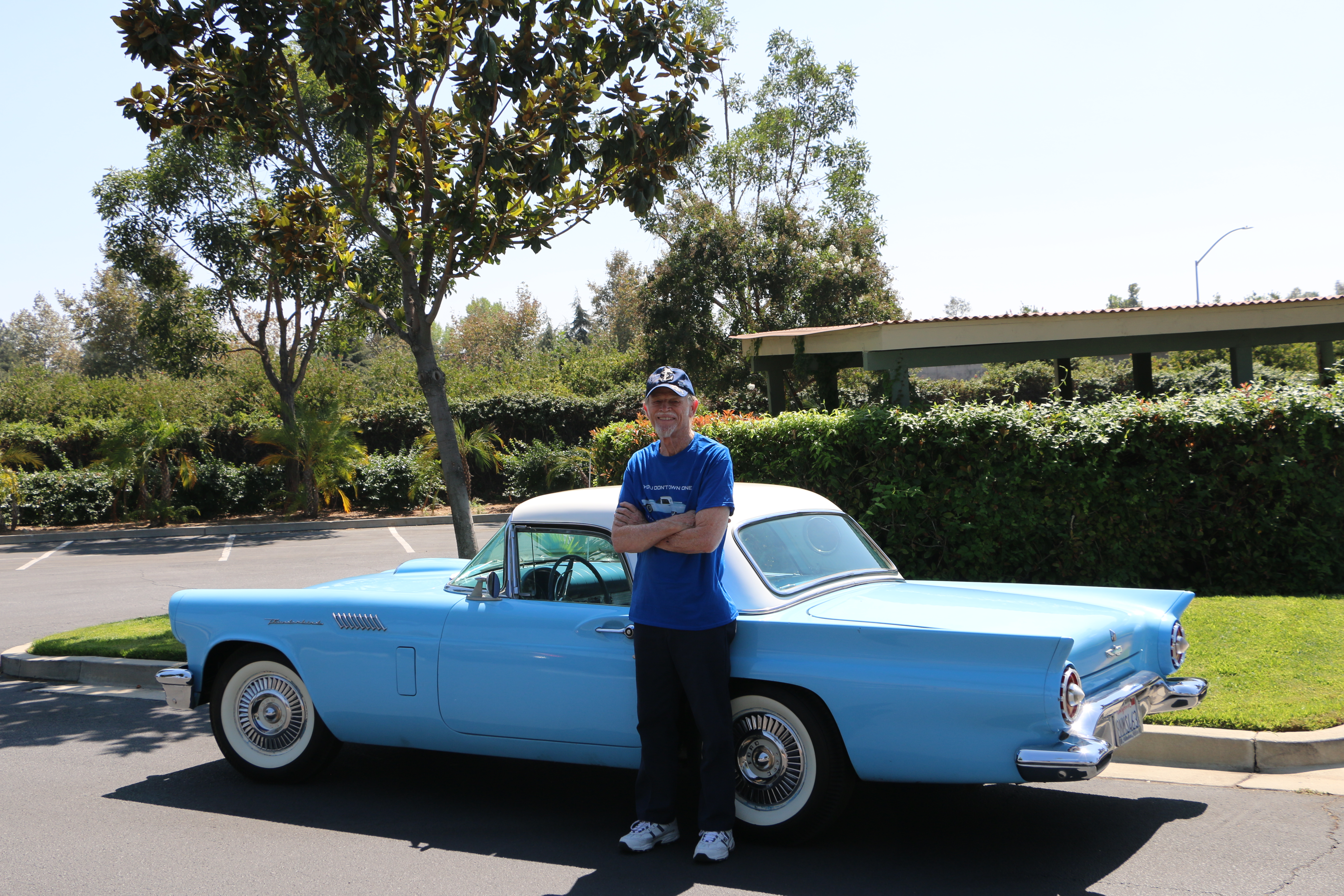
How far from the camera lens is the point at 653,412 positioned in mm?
4410

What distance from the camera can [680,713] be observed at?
440 cm

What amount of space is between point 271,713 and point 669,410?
9.03 feet

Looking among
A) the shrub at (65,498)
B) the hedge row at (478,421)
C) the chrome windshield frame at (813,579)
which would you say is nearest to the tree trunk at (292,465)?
the hedge row at (478,421)

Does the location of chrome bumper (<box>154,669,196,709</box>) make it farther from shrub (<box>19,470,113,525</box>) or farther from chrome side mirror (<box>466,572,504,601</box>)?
shrub (<box>19,470,113,525</box>)

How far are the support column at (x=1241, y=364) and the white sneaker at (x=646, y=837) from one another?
1475 centimetres

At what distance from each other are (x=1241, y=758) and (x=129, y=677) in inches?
297

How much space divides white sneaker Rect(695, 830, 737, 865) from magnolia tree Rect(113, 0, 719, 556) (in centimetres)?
549

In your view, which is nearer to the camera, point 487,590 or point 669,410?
point 669,410

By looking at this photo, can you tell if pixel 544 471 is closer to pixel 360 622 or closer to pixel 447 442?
pixel 447 442

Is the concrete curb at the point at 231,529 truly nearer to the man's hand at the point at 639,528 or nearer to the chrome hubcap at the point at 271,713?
the chrome hubcap at the point at 271,713

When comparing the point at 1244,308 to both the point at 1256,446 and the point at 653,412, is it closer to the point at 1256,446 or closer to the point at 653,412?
the point at 1256,446

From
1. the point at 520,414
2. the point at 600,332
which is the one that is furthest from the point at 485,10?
the point at 600,332

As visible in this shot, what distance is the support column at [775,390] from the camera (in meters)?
18.0

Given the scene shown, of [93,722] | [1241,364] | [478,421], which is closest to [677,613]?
[93,722]
